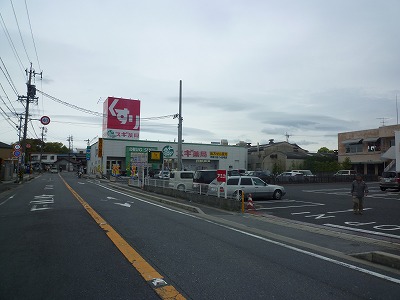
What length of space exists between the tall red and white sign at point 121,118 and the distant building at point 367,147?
36091 mm

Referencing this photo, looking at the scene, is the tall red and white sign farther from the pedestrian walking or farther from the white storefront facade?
the pedestrian walking

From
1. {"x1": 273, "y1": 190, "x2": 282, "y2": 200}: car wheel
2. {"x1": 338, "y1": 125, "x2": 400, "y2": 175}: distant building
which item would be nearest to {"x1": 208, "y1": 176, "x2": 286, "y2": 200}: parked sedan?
{"x1": 273, "y1": 190, "x2": 282, "y2": 200}: car wheel

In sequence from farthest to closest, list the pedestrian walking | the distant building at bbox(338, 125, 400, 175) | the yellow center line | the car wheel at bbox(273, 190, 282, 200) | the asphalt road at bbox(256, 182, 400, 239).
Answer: the distant building at bbox(338, 125, 400, 175)
the car wheel at bbox(273, 190, 282, 200)
the pedestrian walking
the asphalt road at bbox(256, 182, 400, 239)
the yellow center line

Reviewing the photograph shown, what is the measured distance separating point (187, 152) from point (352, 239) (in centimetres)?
5309

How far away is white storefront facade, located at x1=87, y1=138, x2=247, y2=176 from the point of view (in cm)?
5709

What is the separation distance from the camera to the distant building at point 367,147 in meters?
49.3

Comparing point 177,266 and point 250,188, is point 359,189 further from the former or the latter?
point 177,266

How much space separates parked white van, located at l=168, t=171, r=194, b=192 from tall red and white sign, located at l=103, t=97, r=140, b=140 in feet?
116

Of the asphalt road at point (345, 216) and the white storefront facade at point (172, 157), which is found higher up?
the white storefront facade at point (172, 157)

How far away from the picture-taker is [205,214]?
14.8 meters

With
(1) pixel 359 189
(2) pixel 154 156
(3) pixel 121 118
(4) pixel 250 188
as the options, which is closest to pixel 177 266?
(1) pixel 359 189

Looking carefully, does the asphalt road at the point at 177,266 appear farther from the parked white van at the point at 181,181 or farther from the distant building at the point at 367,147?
the distant building at the point at 367,147

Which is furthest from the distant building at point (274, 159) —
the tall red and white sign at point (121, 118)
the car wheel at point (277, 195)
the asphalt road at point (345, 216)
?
the asphalt road at point (345, 216)

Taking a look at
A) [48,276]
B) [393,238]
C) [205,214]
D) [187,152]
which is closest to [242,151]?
[187,152]
